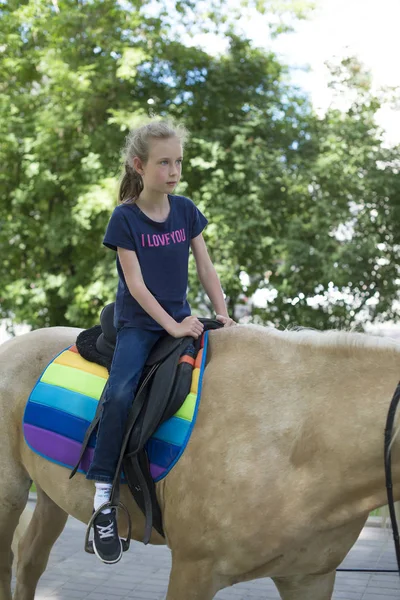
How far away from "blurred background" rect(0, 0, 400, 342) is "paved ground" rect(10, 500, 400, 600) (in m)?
7.49

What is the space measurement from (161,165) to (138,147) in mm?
135

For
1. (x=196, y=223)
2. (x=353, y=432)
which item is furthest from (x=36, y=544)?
(x=353, y=432)

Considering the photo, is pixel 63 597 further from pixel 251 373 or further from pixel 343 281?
pixel 343 281

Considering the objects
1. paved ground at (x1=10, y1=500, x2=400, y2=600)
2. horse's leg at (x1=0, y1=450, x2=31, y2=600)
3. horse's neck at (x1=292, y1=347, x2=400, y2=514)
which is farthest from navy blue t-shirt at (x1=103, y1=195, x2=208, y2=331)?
paved ground at (x1=10, y1=500, x2=400, y2=600)

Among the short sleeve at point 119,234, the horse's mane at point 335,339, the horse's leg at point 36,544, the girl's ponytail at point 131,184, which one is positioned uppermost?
the girl's ponytail at point 131,184

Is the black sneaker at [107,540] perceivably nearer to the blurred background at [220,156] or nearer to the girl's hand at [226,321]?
the girl's hand at [226,321]

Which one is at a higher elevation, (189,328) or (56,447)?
(189,328)

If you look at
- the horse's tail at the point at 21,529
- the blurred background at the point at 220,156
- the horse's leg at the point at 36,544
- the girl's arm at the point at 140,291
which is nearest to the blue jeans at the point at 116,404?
the girl's arm at the point at 140,291

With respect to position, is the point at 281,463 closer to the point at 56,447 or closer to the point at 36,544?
the point at 56,447

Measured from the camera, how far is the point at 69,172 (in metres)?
14.4

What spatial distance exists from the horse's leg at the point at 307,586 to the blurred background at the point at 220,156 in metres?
10.0

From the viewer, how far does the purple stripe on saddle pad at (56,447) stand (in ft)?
9.76

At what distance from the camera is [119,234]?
290 centimetres

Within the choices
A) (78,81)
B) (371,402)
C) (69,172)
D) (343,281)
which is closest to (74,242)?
(69,172)
